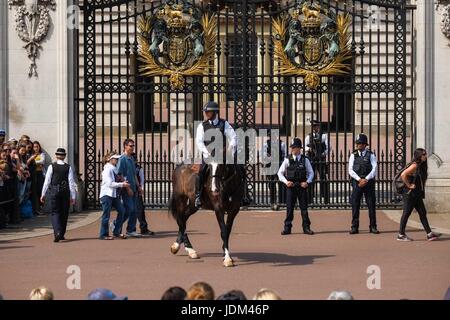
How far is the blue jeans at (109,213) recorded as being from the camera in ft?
64.3

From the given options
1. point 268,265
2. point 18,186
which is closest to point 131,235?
point 18,186

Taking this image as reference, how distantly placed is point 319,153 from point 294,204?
4.09 m

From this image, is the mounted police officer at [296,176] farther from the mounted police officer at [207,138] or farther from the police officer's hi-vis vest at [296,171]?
the mounted police officer at [207,138]

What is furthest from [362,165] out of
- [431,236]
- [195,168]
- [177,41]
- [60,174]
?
[60,174]

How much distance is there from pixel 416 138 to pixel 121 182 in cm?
641

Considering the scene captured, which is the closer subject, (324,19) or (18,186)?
(18,186)

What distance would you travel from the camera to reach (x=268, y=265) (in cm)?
1631

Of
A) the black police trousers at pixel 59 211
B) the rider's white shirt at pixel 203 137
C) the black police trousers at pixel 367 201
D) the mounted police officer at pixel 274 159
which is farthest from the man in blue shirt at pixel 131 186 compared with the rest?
the mounted police officer at pixel 274 159

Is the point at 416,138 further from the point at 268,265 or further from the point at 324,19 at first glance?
the point at 268,265

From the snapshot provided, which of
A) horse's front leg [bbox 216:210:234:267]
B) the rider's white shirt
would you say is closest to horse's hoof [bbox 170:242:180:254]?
horse's front leg [bbox 216:210:234:267]

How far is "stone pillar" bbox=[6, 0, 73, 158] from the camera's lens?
23328 millimetres

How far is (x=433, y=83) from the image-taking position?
23.0 m

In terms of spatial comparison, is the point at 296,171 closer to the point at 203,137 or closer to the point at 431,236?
the point at 431,236
